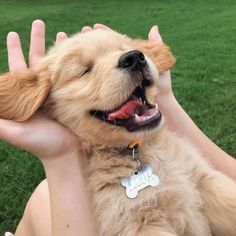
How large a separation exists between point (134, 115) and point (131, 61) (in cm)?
21

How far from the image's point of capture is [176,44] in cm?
852

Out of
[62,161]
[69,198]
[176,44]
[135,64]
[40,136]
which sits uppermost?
[135,64]

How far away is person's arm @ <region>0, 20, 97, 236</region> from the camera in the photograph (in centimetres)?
228

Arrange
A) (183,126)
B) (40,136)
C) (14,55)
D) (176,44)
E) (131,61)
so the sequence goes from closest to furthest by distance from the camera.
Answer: (131,61) → (40,136) → (14,55) → (183,126) → (176,44)

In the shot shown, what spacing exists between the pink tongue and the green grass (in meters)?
1.74

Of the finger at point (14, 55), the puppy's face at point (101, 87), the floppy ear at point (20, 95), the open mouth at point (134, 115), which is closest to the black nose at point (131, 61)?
the puppy's face at point (101, 87)

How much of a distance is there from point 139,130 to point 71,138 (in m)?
0.32

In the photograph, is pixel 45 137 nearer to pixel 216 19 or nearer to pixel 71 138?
pixel 71 138

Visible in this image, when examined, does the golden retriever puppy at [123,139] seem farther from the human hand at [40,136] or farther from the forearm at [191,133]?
the forearm at [191,133]

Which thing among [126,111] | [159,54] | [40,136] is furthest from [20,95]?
[159,54]

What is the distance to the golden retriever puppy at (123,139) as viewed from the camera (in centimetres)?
219

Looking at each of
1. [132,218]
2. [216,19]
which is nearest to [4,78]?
[132,218]

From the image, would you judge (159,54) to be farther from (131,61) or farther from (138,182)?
(138,182)

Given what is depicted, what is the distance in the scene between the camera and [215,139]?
458 centimetres
